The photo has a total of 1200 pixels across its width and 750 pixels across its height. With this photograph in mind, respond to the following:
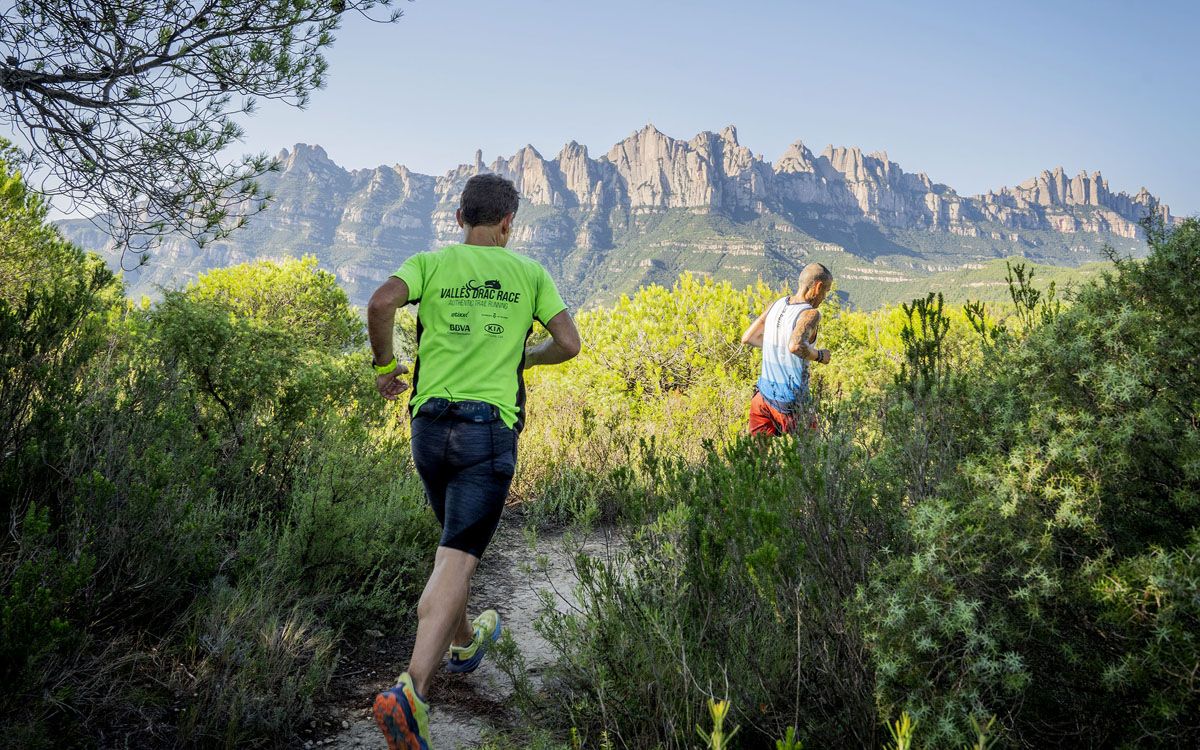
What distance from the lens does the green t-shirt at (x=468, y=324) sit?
2.54 metres

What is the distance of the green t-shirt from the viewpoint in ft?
8.32

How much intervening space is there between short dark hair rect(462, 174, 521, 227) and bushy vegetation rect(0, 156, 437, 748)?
5.05 feet

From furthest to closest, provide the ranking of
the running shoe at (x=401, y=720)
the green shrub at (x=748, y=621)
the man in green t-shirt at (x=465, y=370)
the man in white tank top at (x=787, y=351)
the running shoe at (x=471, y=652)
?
the man in white tank top at (x=787, y=351) < the running shoe at (x=471, y=652) < the man in green t-shirt at (x=465, y=370) < the running shoe at (x=401, y=720) < the green shrub at (x=748, y=621)

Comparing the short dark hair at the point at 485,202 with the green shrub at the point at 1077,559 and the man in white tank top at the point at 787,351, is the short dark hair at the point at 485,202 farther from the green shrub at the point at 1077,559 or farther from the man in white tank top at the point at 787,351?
the man in white tank top at the point at 787,351

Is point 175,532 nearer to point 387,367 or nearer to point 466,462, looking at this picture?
point 387,367

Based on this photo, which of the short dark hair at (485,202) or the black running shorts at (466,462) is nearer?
the black running shorts at (466,462)

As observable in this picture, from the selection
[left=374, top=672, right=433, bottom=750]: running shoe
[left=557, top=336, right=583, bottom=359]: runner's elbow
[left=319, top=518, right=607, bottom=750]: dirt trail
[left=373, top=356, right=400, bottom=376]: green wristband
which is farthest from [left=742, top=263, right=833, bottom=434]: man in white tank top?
[left=374, top=672, right=433, bottom=750]: running shoe

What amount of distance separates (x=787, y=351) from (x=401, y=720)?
3.49 meters

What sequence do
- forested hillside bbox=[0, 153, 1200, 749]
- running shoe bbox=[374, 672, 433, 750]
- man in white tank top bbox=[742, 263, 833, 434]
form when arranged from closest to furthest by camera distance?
forested hillside bbox=[0, 153, 1200, 749] < running shoe bbox=[374, 672, 433, 750] < man in white tank top bbox=[742, 263, 833, 434]

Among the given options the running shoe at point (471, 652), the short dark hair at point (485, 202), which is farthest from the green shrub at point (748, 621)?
the short dark hair at point (485, 202)

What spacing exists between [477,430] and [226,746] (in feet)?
4.35

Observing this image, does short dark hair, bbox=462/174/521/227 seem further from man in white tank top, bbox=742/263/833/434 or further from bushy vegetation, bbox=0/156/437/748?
man in white tank top, bbox=742/263/833/434

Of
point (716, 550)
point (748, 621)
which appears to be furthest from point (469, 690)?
point (748, 621)

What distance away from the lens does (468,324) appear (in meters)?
2.56
